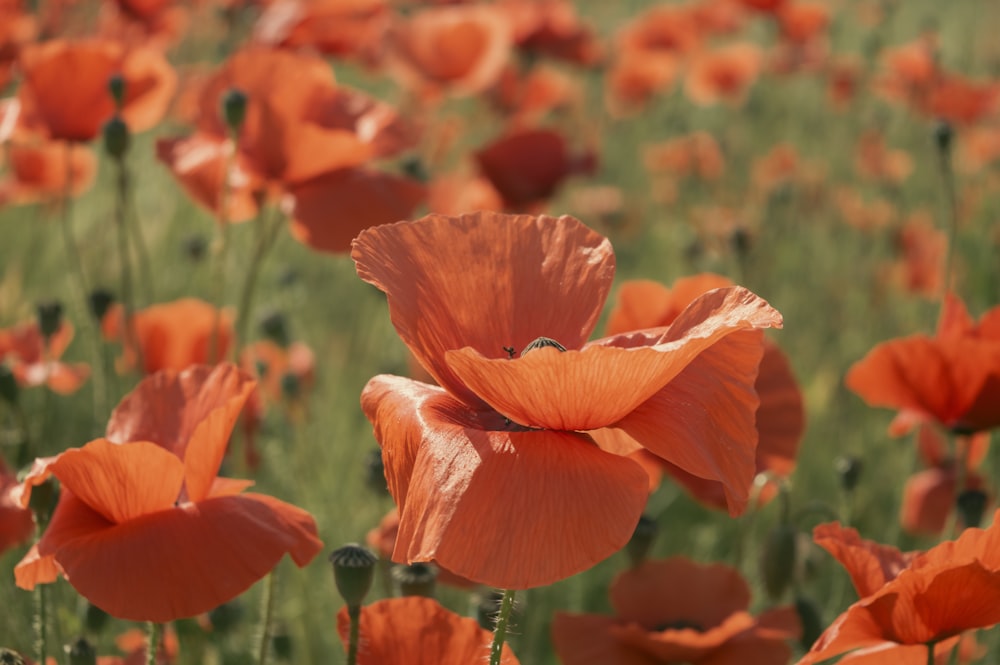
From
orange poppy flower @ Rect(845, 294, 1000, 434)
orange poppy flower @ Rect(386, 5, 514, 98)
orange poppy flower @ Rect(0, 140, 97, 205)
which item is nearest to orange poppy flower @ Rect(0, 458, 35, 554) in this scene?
orange poppy flower @ Rect(845, 294, 1000, 434)

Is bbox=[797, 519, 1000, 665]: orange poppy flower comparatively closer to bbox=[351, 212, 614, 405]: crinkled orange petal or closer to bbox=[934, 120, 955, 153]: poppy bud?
bbox=[351, 212, 614, 405]: crinkled orange petal

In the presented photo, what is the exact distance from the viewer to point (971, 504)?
1650mm

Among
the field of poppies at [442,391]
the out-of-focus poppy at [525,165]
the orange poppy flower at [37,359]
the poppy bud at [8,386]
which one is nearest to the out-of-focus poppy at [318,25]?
the field of poppies at [442,391]

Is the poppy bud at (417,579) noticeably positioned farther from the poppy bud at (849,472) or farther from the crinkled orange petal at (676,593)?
the poppy bud at (849,472)

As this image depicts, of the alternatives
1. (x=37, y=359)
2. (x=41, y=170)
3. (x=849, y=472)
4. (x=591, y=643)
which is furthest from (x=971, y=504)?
(x=41, y=170)

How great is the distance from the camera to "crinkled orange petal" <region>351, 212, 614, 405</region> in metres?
1.21

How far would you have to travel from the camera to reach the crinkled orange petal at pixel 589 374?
1036 mm

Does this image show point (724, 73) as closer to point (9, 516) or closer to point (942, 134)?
point (942, 134)

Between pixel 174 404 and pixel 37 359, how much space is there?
1.14 m

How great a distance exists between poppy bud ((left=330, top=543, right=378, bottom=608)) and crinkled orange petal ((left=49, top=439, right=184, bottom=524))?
0.58 feet

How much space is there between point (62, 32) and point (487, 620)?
327cm

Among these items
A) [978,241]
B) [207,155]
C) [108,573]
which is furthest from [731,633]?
[978,241]

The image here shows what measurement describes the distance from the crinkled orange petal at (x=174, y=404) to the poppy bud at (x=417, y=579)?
0.91ft

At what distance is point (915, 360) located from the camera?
5.60 ft
